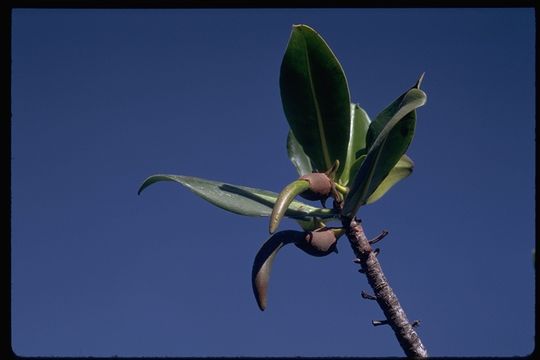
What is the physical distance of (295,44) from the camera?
5.38 feet

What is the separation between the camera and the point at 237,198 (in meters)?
1.66

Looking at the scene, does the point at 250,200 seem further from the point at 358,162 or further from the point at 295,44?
the point at 295,44

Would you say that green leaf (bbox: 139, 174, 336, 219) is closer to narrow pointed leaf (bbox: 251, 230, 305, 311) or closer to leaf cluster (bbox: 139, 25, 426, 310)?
leaf cluster (bbox: 139, 25, 426, 310)

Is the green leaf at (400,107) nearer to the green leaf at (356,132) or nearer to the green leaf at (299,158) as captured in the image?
the green leaf at (356,132)

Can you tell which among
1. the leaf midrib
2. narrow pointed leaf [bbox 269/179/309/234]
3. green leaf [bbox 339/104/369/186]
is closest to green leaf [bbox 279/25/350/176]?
the leaf midrib

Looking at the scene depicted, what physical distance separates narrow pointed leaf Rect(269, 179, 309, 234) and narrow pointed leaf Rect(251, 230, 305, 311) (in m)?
0.12

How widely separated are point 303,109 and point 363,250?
0.45m

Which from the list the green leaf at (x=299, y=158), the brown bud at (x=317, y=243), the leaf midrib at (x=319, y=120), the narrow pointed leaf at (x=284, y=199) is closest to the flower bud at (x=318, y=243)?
the brown bud at (x=317, y=243)

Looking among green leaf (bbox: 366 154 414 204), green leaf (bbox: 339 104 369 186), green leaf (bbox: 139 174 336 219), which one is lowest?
green leaf (bbox: 139 174 336 219)

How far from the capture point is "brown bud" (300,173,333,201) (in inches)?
62.4

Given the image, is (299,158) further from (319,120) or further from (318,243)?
(318,243)
